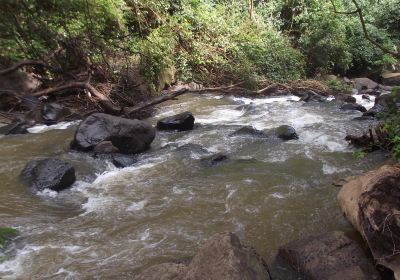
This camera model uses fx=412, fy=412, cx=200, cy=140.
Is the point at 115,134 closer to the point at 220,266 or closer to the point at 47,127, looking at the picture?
the point at 47,127

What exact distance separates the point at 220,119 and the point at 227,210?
17.9 feet

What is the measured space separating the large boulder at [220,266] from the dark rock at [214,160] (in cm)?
318

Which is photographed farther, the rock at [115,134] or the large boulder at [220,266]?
the rock at [115,134]

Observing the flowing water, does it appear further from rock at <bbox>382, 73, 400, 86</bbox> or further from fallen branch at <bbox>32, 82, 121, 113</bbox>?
rock at <bbox>382, 73, 400, 86</bbox>

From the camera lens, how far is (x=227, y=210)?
16.3 feet

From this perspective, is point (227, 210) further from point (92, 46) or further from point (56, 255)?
Result: point (92, 46)

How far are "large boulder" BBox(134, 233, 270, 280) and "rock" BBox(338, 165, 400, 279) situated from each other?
3.18 feet

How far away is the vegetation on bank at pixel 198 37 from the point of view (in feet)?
30.4

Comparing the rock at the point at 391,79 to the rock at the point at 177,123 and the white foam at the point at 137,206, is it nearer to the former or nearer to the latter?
the rock at the point at 177,123

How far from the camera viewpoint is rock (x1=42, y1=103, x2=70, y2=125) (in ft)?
30.1

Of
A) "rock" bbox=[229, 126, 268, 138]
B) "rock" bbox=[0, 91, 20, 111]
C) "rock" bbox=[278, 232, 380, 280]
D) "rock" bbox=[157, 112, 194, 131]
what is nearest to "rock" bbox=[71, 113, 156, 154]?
"rock" bbox=[157, 112, 194, 131]

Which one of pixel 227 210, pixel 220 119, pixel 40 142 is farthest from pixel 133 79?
pixel 227 210

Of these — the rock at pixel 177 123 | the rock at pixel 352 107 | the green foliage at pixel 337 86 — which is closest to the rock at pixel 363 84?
the green foliage at pixel 337 86

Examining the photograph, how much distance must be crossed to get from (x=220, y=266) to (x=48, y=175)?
343cm
